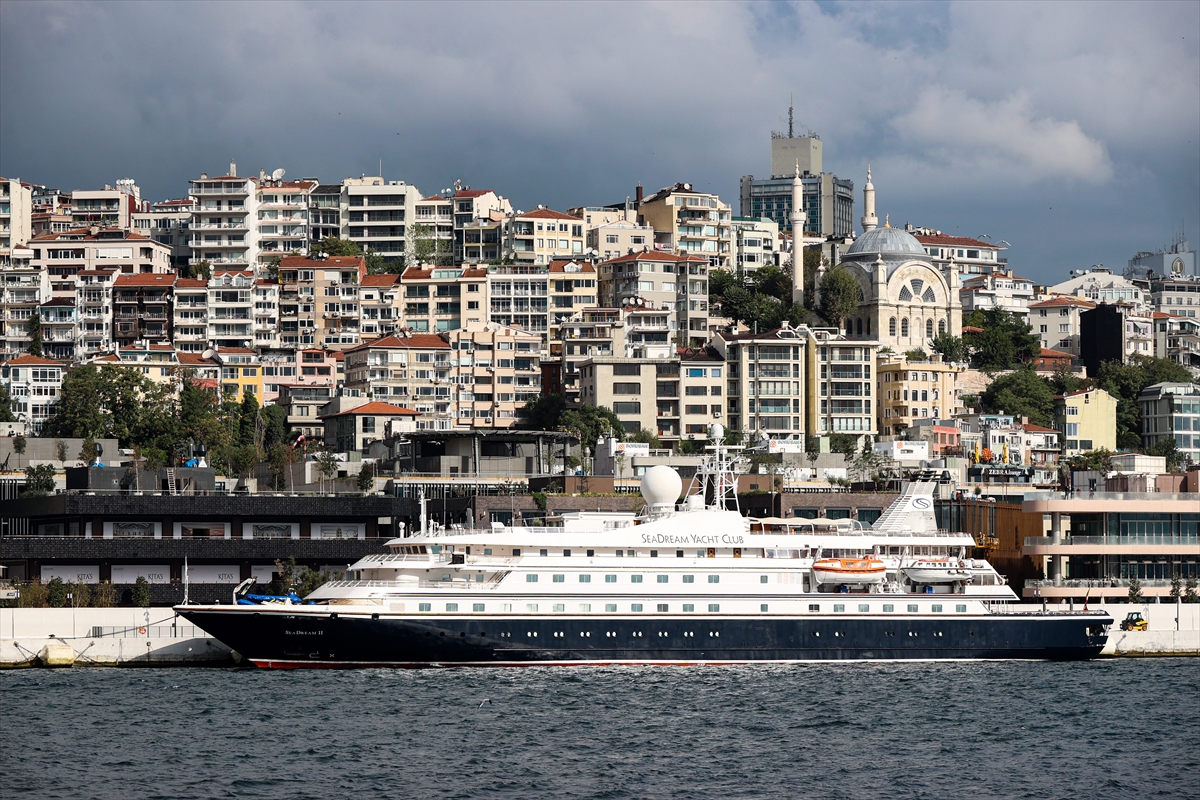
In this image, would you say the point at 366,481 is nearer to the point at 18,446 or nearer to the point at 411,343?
the point at 18,446

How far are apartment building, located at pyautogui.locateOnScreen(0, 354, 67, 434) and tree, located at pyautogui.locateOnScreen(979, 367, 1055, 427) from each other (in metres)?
60.0

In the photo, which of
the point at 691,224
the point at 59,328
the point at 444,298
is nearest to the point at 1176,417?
the point at 691,224

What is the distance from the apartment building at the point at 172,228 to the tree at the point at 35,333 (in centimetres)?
1605

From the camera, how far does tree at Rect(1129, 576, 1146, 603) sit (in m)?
60.1

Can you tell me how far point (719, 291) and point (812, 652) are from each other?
75423 millimetres

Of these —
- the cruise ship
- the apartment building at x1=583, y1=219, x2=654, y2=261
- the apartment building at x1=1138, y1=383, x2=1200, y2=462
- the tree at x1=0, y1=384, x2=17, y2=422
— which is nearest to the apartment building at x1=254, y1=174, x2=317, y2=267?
the apartment building at x1=583, y1=219, x2=654, y2=261

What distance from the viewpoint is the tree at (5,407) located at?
100m

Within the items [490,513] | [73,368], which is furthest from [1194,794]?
[73,368]

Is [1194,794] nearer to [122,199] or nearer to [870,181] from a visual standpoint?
[870,181]

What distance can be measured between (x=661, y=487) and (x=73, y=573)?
2311 cm

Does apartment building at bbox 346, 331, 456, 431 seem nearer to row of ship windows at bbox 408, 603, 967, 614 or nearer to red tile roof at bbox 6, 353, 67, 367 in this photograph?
red tile roof at bbox 6, 353, 67, 367

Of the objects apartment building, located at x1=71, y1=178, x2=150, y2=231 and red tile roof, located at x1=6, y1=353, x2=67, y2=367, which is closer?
red tile roof, located at x1=6, y1=353, x2=67, y2=367

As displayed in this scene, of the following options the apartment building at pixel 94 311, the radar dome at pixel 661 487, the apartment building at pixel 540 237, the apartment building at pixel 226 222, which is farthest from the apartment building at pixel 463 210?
the radar dome at pixel 661 487

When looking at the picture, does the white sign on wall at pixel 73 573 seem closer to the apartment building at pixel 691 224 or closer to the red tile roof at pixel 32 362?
the red tile roof at pixel 32 362
